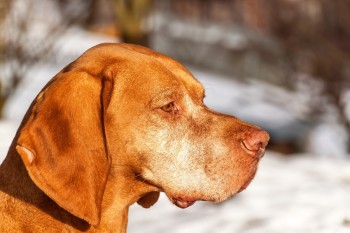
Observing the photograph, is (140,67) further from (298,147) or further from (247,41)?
(247,41)

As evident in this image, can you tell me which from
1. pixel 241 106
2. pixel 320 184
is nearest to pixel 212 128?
pixel 320 184

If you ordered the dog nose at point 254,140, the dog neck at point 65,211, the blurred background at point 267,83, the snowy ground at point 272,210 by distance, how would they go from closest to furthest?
the dog neck at point 65,211 < the dog nose at point 254,140 < the snowy ground at point 272,210 < the blurred background at point 267,83

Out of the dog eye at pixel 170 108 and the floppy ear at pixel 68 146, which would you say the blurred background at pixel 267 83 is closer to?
the dog eye at pixel 170 108

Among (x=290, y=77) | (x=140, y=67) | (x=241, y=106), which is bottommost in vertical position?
(x=241, y=106)

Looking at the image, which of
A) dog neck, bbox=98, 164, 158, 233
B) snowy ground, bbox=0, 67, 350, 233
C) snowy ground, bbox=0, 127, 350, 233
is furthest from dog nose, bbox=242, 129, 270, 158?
snowy ground, bbox=0, 127, 350, 233

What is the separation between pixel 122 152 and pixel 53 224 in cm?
43

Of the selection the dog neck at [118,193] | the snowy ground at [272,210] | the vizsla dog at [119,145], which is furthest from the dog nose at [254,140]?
the snowy ground at [272,210]

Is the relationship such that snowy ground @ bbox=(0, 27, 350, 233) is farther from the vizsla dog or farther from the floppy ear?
the floppy ear

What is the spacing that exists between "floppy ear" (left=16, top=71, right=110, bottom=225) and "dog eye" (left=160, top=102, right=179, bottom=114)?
34 centimetres

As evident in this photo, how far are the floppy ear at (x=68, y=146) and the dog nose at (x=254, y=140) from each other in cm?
63

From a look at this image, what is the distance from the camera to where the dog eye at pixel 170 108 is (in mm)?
3818

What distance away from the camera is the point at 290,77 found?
1074 cm

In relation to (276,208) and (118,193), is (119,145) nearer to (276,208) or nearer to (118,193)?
(118,193)

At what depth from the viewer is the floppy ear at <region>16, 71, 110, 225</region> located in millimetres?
3357
